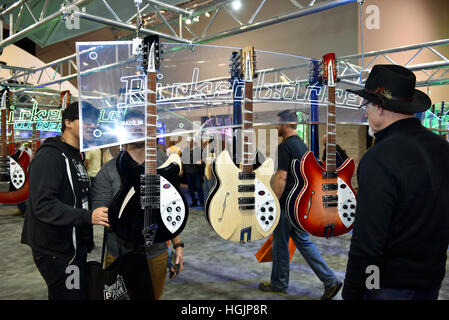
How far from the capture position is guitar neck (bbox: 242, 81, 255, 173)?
2.37m

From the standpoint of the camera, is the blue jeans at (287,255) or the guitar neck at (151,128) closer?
the guitar neck at (151,128)

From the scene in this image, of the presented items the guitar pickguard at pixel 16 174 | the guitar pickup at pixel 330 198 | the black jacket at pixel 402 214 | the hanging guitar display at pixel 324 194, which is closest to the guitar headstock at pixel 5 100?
the guitar pickguard at pixel 16 174

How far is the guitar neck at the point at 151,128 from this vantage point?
6.24 feet

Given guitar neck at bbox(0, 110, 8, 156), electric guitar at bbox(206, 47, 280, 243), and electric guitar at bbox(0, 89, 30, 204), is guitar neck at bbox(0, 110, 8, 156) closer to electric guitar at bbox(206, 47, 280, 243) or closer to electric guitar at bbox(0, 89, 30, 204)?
electric guitar at bbox(0, 89, 30, 204)

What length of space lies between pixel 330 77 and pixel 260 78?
55 cm

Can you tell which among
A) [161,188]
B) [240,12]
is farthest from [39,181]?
[240,12]

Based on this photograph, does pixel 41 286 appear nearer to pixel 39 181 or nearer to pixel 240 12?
pixel 39 181

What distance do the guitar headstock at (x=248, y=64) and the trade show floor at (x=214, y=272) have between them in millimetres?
2039

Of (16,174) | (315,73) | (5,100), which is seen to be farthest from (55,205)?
(5,100)

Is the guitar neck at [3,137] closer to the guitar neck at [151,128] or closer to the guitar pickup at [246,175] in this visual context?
the guitar neck at [151,128]

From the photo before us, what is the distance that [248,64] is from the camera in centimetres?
238

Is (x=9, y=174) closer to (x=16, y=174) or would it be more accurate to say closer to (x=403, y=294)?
(x=16, y=174)

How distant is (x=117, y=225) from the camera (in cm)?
181

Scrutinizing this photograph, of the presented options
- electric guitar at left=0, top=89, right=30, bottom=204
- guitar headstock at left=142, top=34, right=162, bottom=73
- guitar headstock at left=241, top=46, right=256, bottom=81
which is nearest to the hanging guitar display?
guitar headstock at left=241, top=46, right=256, bottom=81
